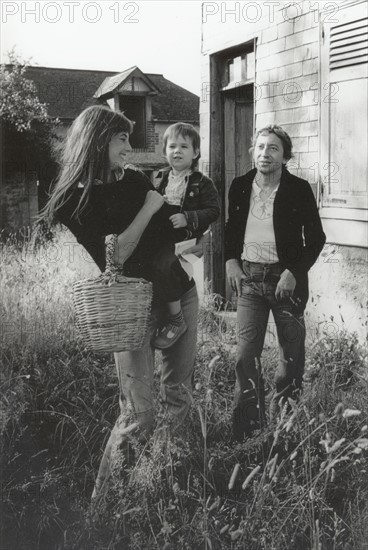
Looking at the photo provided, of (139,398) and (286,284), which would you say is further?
(286,284)

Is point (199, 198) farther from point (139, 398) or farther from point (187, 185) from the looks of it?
point (139, 398)

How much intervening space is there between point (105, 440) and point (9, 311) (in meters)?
1.66

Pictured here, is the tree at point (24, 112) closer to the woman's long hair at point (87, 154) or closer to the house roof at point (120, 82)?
the house roof at point (120, 82)

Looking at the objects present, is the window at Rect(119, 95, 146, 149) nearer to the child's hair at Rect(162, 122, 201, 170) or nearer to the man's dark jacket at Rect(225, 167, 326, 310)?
the child's hair at Rect(162, 122, 201, 170)

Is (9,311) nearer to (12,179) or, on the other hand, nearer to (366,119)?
(12,179)

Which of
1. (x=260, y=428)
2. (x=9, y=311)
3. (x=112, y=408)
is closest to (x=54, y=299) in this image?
(x=9, y=311)

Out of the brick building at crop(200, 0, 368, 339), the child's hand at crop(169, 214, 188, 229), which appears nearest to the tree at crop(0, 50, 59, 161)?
the child's hand at crop(169, 214, 188, 229)

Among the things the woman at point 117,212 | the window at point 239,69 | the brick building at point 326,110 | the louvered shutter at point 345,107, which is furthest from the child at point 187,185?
the window at point 239,69

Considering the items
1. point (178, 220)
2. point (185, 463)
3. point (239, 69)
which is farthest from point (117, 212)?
point (239, 69)

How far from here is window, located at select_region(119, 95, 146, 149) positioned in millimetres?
3764

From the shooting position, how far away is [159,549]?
2803mm

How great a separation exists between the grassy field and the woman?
0.61 ft

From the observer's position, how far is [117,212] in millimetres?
3039

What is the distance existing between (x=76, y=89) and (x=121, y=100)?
323 millimetres
